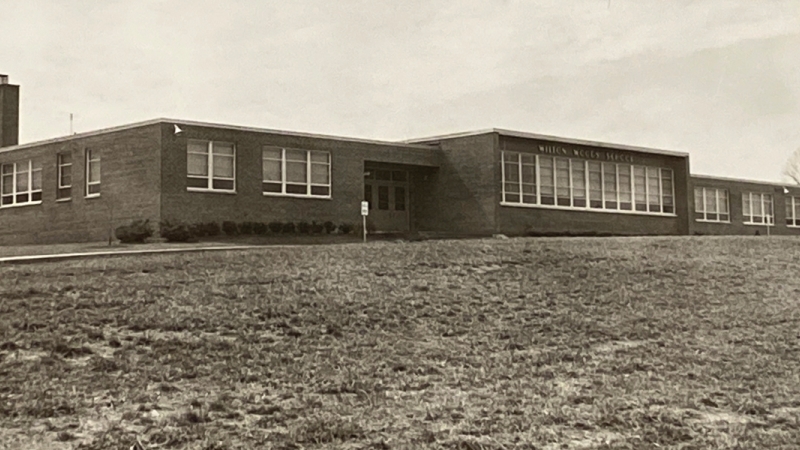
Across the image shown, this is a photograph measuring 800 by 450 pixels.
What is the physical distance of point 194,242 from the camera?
113 ft

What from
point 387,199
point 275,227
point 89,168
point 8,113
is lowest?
point 275,227

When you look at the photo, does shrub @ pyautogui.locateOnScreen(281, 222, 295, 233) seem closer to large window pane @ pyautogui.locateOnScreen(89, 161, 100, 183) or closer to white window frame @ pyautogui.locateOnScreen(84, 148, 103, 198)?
white window frame @ pyautogui.locateOnScreen(84, 148, 103, 198)

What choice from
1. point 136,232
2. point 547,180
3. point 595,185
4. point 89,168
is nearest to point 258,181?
point 136,232

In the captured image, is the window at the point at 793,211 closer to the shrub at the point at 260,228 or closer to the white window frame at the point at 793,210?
the white window frame at the point at 793,210

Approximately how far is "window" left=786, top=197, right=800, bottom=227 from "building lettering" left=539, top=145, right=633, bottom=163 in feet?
75.5

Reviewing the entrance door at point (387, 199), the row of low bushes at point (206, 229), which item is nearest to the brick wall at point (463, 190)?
the entrance door at point (387, 199)

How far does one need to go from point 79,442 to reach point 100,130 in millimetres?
29410

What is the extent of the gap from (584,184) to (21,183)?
2485 cm

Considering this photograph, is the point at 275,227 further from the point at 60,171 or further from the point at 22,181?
the point at 22,181

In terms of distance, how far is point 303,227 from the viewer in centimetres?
3800

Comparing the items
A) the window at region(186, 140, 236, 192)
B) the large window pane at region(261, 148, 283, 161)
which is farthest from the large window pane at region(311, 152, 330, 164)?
the window at region(186, 140, 236, 192)

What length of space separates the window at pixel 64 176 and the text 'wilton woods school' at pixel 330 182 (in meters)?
0.05

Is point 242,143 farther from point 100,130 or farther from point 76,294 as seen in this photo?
point 76,294

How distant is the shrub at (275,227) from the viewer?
1458 inches
